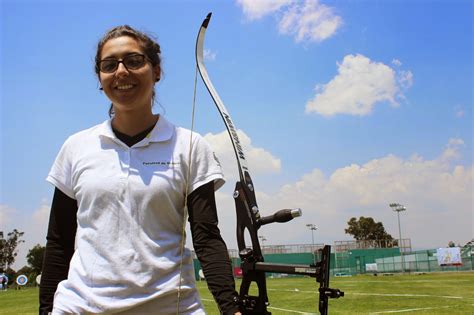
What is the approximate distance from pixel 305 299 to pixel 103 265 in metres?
15.1

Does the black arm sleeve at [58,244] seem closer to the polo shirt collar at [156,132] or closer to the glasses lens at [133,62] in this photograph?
the polo shirt collar at [156,132]

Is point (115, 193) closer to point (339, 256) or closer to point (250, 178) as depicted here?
point (250, 178)

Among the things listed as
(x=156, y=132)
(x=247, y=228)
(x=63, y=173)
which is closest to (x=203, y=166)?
(x=156, y=132)

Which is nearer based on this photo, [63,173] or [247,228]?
[63,173]

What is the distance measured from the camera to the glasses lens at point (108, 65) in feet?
6.69

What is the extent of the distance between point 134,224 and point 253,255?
0.91 m

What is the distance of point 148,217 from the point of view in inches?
75.2

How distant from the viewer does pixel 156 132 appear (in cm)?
206

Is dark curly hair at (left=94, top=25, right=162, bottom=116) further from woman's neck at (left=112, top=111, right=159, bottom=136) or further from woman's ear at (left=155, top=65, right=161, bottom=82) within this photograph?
woman's neck at (left=112, top=111, right=159, bottom=136)

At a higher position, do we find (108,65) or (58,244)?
(108,65)

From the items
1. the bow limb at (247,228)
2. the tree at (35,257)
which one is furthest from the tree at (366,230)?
the bow limb at (247,228)

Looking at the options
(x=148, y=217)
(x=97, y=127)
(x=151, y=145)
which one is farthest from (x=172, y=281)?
(x=97, y=127)

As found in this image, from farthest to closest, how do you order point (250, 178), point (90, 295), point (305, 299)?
point (305, 299), point (250, 178), point (90, 295)

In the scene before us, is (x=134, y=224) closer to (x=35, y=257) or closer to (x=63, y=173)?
(x=63, y=173)
